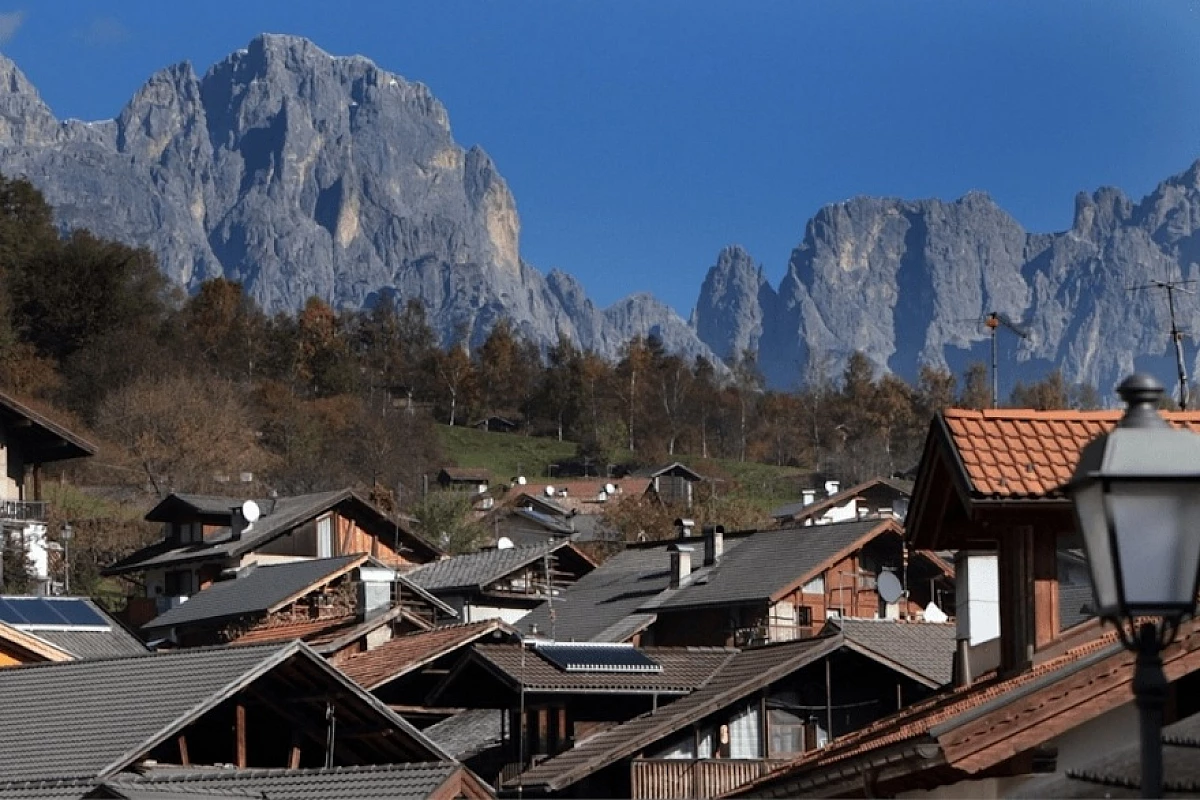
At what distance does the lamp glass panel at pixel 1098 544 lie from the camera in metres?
5.14

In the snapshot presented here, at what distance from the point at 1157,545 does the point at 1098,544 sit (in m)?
0.15

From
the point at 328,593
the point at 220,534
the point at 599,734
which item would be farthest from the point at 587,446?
the point at 599,734

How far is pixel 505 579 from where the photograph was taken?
181 feet

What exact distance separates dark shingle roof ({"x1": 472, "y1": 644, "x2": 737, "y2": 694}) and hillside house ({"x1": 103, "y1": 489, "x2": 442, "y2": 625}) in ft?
95.1

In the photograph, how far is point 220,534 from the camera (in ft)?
213

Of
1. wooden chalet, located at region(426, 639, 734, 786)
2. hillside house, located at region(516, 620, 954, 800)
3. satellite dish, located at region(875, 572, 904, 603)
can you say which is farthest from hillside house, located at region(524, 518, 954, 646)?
satellite dish, located at region(875, 572, 904, 603)

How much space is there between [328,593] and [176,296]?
208 ft

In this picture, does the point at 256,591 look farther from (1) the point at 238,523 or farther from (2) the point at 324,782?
(2) the point at 324,782

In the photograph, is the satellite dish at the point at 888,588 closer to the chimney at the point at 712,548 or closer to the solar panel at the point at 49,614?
the solar panel at the point at 49,614

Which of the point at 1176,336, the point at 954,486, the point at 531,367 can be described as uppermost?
the point at 531,367

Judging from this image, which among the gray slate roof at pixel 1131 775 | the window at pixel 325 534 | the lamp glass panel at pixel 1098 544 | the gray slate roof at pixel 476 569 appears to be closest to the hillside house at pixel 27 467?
the window at pixel 325 534

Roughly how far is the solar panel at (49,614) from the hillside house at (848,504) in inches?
1732

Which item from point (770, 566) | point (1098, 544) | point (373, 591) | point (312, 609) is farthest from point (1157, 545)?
point (770, 566)

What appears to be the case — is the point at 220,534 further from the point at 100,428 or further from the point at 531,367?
the point at 531,367
